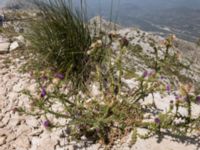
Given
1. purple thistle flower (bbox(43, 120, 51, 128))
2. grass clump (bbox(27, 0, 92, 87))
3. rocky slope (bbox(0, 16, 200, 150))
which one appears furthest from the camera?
grass clump (bbox(27, 0, 92, 87))

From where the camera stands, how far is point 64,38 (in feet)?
13.7

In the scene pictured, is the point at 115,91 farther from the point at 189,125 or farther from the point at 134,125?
the point at 189,125

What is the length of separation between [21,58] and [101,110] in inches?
88.3

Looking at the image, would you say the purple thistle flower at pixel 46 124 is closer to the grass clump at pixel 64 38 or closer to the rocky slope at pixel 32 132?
the rocky slope at pixel 32 132

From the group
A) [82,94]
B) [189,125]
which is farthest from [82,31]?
[189,125]

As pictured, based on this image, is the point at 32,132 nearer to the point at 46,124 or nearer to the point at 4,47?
the point at 46,124

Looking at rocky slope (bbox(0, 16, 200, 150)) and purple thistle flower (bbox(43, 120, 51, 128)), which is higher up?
purple thistle flower (bbox(43, 120, 51, 128))

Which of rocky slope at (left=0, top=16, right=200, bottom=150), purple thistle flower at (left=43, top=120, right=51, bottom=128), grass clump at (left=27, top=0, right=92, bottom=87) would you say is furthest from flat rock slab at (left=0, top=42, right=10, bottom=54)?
purple thistle flower at (left=43, top=120, right=51, bottom=128)

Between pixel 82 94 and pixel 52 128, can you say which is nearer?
pixel 52 128

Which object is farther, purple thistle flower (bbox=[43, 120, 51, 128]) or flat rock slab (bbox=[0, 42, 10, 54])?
flat rock slab (bbox=[0, 42, 10, 54])

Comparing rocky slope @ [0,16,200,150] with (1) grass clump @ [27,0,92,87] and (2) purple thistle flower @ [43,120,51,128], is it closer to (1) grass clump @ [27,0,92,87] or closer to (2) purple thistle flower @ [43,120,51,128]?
(2) purple thistle flower @ [43,120,51,128]

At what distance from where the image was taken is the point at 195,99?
8.35ft

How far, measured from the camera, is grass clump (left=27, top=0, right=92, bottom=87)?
410 cm

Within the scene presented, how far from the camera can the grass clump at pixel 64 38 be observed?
4098mm
